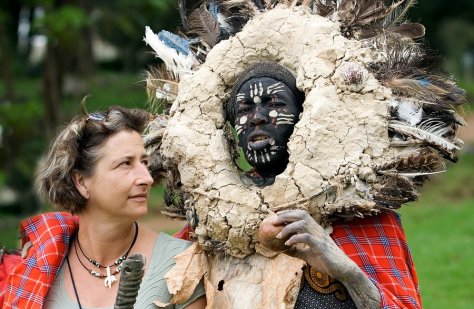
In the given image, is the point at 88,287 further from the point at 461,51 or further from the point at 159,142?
the point at 461,51

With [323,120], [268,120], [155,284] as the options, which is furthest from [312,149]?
[155,284]

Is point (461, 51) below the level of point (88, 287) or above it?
below

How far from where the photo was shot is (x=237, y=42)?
398 cm

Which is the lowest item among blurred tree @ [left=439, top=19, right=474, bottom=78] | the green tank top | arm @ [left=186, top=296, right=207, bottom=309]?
blurred tree @ [left=439, top=19, right=474, bottom=78]

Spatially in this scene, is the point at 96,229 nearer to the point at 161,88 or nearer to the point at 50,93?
the point at 161,88

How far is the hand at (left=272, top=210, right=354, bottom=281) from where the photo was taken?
11.3 ft

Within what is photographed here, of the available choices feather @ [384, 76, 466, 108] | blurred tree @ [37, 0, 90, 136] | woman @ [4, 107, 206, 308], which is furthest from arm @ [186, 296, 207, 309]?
blurred tree @ [37, 0, 90, 136]

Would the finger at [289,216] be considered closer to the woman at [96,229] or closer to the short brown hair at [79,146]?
the woman at [96,229]

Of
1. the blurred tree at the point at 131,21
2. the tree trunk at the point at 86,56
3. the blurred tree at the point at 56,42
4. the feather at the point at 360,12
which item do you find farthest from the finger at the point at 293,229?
the tree trunk at the point at 86,56

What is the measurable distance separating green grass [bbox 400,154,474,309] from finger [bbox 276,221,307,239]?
1.77m

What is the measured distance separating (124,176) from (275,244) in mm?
712

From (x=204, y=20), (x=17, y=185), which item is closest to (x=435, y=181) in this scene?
(x=17, y=185)

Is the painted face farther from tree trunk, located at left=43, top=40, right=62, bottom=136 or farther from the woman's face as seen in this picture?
tree trunk, located at left=43, top=40, right=62, bottom=136

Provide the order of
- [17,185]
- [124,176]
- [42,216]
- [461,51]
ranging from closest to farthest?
[124,176] < [42,216] < [17,185] < [461,51]
